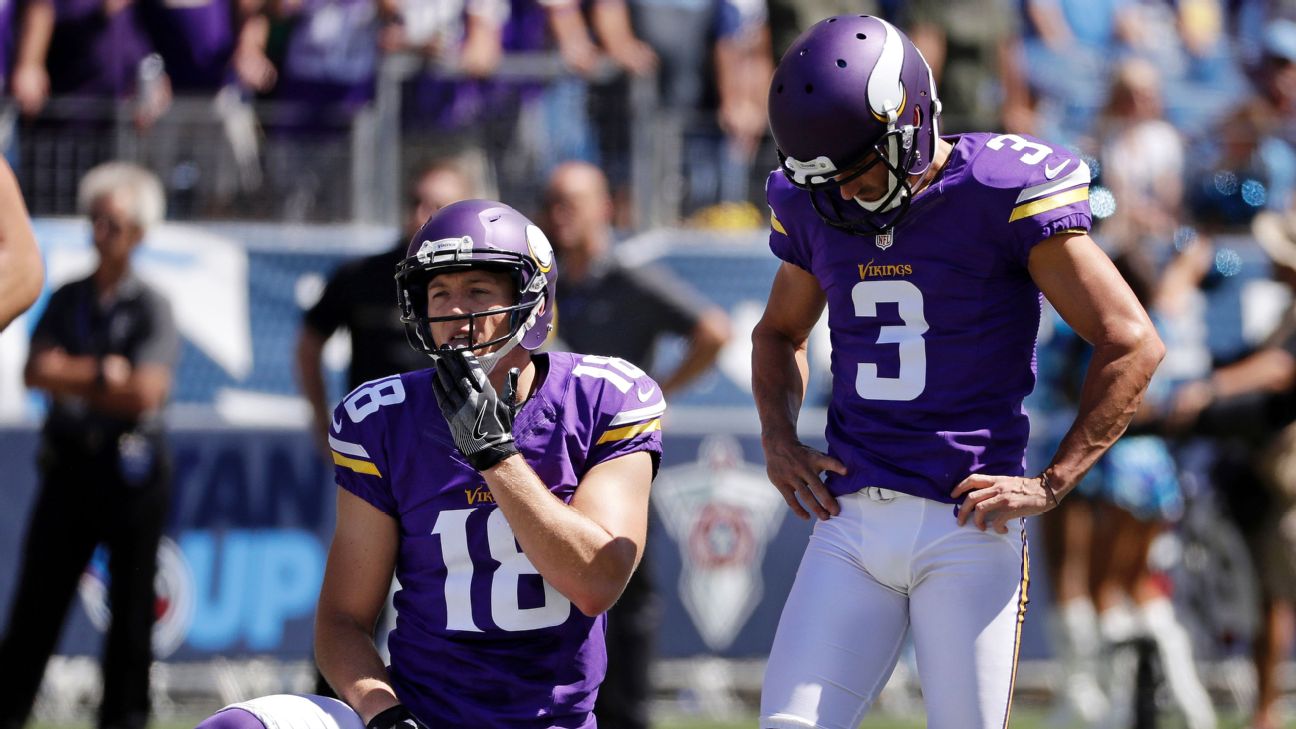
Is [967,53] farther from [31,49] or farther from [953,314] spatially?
[953,314]

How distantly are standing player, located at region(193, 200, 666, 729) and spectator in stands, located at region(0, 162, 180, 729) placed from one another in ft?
9.51

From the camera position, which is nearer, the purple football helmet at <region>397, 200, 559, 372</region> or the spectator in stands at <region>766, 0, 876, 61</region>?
the purple football helmet at <region>397, 200, 559, 372</region>

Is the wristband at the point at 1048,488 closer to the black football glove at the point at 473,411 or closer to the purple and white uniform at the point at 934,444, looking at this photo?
the purple and white uniform at the point at 934,444

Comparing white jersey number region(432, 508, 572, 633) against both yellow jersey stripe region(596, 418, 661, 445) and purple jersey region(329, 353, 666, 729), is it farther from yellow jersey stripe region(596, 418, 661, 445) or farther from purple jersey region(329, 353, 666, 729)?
yellow jersey stripe region(596, 418, 661, 445)

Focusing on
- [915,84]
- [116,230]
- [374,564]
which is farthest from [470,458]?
[116,230]

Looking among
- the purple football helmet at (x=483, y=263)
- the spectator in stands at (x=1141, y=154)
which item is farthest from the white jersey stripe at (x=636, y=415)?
the spectator in stands at (x=1141, y=154)

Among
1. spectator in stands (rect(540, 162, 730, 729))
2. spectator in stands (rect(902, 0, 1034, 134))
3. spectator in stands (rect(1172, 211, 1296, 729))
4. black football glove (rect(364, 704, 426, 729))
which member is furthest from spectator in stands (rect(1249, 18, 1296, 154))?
black football glove (rect(364, 704, 426, 729))

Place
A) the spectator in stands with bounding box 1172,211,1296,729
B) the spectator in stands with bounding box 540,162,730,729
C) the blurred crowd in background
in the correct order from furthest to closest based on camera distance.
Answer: the blurred crowd in background
the spectator in stands with bounding box 1172,211,1296,729
the spectator in stands with bounding box 540,162,730,729

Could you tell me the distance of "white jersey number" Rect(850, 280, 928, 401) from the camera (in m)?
3.46

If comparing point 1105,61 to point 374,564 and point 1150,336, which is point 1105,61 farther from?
point 374,564

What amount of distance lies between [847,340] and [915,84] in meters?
0.57

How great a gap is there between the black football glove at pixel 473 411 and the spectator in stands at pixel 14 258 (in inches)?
48.6

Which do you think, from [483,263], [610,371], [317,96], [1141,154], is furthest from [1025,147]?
[317,96]

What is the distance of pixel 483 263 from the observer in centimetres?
325
